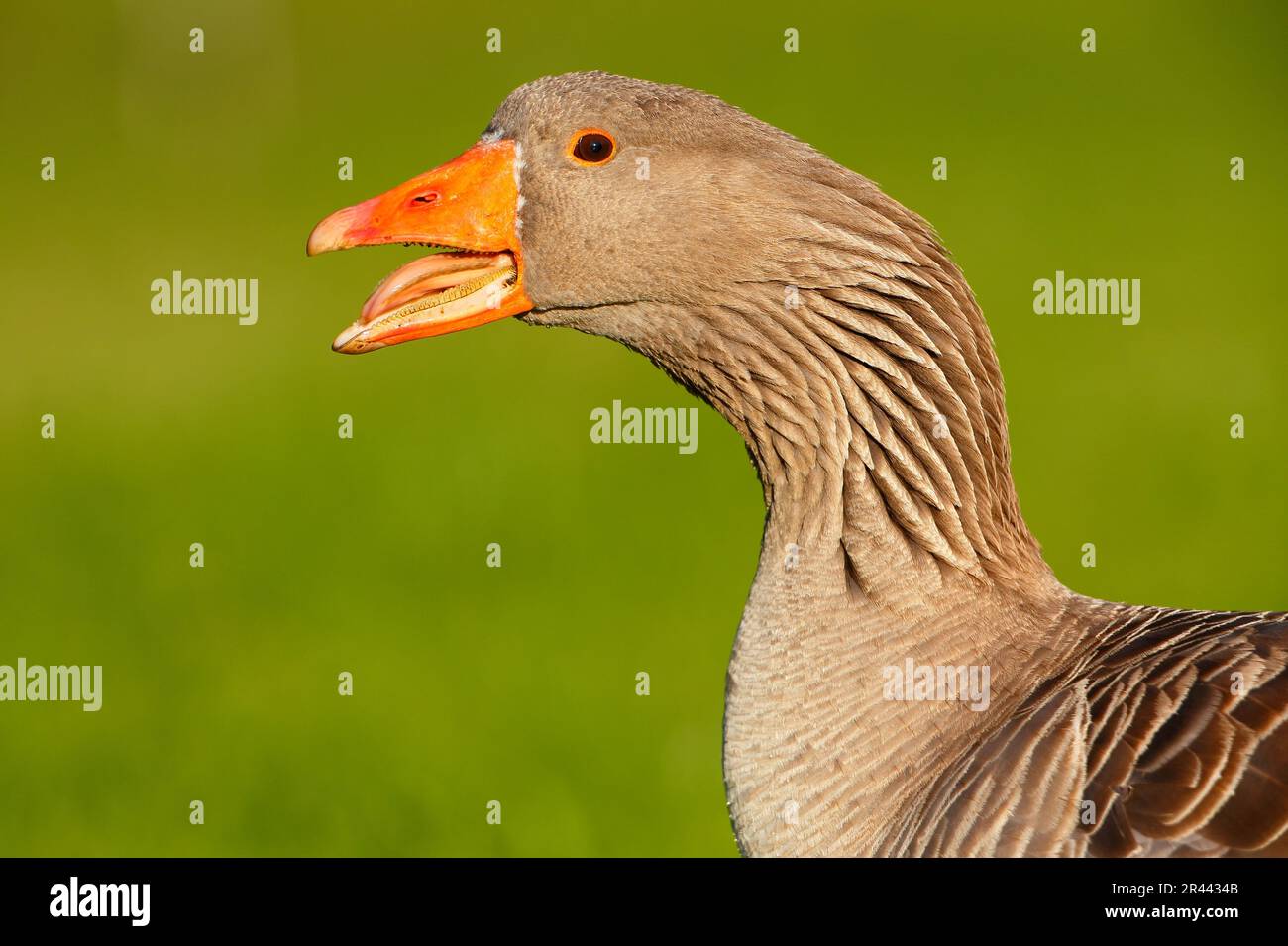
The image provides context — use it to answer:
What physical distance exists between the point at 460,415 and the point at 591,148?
746 cm

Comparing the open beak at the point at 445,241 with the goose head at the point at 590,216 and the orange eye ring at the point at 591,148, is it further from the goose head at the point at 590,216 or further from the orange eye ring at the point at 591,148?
the orange eye ring at the point at 591,148

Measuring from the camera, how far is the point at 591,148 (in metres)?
3.86

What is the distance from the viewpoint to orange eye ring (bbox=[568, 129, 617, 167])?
385 cm

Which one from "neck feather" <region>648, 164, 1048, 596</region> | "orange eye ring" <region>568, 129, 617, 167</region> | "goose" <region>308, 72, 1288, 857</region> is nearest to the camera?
"goose" <region>308, 72, 1288, 857</region>

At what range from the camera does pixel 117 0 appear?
19.5m

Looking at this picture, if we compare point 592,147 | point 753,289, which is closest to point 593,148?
point 592,147

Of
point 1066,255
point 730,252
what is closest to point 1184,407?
Answer: point 1066,255

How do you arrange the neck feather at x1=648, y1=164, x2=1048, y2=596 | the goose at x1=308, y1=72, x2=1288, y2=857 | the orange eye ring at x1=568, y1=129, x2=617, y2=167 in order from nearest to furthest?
the goose at x1=308, y1=72, x2=1288, y2=857 → the neck feather at x1=648, y1=164, x2=1048, y2=596 → the orange eye ring at x1=568, y1=129, x2=617, y2=167

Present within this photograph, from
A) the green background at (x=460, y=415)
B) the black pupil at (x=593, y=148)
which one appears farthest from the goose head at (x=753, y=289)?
the green background at (x=460, y=415)

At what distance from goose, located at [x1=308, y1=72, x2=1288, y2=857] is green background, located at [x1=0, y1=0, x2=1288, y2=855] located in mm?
2977

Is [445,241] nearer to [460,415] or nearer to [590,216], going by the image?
[590,216]

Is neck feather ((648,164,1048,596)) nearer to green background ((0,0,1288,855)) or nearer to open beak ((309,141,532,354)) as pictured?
open beak ((309,141,532,354))

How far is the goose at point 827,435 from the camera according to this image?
3471 mm

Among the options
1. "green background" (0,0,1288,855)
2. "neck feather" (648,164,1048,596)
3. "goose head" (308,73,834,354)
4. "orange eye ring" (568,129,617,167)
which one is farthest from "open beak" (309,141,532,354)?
"green background" (0,0,1288,855)
